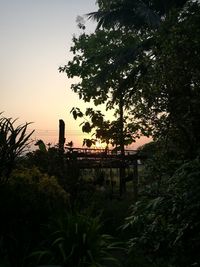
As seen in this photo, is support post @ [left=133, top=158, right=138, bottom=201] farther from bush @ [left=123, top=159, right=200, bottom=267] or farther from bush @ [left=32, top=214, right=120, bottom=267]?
bush @ [left=123, top=159, right=200, bottom=267]

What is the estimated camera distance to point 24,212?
325 inches

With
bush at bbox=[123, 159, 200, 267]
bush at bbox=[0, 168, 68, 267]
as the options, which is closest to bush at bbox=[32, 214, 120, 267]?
bush at bbox=[0, 168, 68, 267]

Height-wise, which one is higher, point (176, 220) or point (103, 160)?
point (103, 160)

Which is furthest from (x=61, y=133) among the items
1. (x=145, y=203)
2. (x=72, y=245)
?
(x=145, y=203)

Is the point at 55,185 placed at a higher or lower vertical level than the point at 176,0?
lower

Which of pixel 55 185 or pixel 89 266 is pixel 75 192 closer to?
pixel 55 185

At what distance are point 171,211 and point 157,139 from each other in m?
4.05

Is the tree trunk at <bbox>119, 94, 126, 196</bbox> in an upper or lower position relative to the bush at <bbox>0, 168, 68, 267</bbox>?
upper

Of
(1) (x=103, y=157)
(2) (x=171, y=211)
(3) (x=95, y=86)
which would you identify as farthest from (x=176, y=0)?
(2) (x=171, y=211)

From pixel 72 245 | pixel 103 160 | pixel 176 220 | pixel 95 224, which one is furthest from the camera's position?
pixel 103 160

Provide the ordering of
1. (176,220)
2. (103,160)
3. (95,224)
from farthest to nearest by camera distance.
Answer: (103,160)
(95,224)
(176,220)

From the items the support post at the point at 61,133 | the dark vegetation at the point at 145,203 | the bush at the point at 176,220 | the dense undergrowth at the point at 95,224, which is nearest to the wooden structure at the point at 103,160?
the support post at the point at 61,133

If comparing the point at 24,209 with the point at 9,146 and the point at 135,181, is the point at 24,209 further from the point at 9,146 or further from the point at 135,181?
the point at 135,181

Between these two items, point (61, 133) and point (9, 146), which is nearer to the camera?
point (9, 146)
